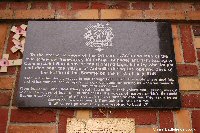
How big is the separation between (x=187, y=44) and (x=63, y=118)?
2.69ft

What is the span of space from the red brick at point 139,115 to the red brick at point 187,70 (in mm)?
281

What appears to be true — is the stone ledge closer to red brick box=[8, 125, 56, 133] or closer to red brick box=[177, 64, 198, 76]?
red brick box=[177, 64, 198, 76]

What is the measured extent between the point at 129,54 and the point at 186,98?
0.38 m

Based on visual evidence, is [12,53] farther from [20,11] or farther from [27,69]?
[20,11]

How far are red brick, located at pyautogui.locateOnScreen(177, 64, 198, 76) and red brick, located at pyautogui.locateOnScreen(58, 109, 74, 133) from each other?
0.62 metres

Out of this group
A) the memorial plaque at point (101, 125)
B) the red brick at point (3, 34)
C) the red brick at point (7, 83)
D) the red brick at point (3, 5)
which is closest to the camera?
the memorial plaque at point (101, 125)

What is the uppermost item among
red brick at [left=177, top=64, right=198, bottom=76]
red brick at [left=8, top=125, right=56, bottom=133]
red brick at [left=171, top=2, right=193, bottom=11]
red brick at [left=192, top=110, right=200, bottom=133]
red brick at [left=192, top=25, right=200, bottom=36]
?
red brick at [left=171, top=2, right=193, bottom=11]

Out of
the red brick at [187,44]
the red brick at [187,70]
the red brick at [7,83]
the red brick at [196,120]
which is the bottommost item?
the red brick at [196,120]

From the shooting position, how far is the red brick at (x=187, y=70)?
1.66m

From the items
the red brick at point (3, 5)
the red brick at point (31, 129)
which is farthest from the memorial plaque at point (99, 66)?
the red brick at point (3, 5)

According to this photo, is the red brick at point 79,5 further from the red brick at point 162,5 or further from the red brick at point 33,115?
the red brick at point 33,115

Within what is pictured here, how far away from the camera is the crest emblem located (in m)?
1.70

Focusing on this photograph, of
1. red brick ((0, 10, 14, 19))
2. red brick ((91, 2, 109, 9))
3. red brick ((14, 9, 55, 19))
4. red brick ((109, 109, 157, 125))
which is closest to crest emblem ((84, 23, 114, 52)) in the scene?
red brick ((91, 2, 109, 9))

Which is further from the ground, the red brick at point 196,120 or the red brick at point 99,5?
the red brick at point 99,5
